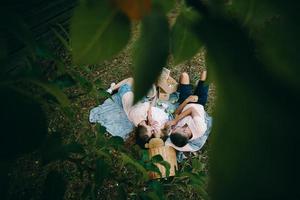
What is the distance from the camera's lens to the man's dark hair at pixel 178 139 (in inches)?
131

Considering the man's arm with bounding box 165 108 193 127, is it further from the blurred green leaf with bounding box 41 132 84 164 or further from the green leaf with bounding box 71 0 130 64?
the green leaf with bounding box 71 0 130 64

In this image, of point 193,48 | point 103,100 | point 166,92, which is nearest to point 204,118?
point 166,92

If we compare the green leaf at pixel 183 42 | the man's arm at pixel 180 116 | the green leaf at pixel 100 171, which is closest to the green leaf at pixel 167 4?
the green leaf at pixel 183 42

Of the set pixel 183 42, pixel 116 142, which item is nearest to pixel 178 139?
pixel 116 142

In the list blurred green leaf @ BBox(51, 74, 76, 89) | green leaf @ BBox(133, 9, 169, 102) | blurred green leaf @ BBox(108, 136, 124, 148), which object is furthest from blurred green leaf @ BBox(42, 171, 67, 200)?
blurred green leaf @ BBox(108, 136, 124, 148)

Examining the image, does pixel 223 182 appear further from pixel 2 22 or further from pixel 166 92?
pixel 166 92

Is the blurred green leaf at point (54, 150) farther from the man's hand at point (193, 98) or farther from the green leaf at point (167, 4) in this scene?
the man's hand at point (193, 98)

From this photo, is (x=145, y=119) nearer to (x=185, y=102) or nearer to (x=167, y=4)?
(x=185, y=102)

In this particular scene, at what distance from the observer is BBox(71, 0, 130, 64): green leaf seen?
217 millimetres

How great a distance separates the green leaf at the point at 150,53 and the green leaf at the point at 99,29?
46mm

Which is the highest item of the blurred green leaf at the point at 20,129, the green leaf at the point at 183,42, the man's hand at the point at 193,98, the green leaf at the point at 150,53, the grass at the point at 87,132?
the man's hand at the point at 193,98

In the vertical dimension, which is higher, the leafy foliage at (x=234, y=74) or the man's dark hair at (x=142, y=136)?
the leafy foliage at (x=234, y=74)

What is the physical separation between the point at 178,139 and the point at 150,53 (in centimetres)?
321

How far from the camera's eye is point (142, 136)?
10.8ft
